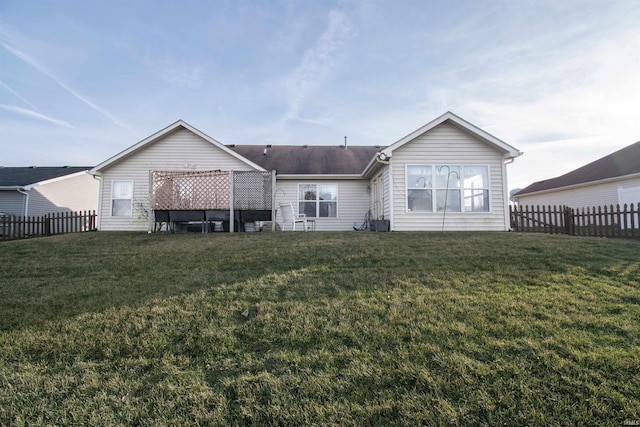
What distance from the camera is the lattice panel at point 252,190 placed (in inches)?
410

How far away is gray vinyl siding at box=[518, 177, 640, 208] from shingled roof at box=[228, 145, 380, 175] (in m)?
12.2

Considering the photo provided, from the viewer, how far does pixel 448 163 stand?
10945mm

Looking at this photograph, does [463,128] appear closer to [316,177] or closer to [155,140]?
[316,177]

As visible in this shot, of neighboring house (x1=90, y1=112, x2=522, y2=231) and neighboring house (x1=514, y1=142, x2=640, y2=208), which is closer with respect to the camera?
neighboring house (x1=90, y1=112, x2=522, y2=231)

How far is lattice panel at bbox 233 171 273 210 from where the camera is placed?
10.4 meters

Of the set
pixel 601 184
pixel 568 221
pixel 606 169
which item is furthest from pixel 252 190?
pixel 606 169

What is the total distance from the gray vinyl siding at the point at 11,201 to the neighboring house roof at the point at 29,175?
53 cm

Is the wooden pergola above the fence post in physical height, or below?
above

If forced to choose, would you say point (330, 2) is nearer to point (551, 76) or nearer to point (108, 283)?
point (551, 76)

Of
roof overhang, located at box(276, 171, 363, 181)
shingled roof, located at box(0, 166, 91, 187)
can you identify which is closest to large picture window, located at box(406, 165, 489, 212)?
roof overhang, located at box(276, 171, 363, 181)

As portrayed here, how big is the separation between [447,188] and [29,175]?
78.5 feet

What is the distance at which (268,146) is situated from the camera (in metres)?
18.9

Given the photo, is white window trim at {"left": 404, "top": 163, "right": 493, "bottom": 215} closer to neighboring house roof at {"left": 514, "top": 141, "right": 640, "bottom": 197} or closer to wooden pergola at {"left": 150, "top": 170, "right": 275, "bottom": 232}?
wooden pergola at {"left": 150, "top": 170, "right": 275, "bottom": 232}

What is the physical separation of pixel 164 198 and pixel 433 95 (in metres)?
11.4
